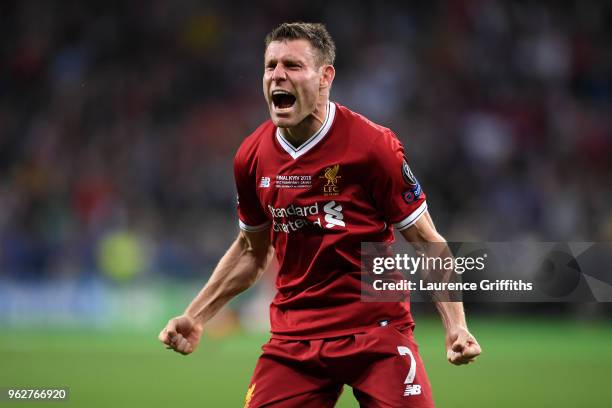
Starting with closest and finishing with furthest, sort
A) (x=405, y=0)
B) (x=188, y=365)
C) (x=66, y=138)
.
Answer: (x=188, y=365) < (x=66, y=138) < (x=405, y=0)

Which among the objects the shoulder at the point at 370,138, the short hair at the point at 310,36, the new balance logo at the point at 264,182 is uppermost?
the short hair at the point at 310,36

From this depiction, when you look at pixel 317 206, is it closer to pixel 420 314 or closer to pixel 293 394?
pixel 293 394

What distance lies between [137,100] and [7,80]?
260 centimetres

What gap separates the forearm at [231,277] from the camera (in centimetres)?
487

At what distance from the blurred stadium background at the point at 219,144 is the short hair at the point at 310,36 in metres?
7.40

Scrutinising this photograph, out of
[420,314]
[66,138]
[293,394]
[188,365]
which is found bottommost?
[293,394]

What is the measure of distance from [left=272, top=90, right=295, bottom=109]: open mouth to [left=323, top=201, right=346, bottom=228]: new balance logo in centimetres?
50

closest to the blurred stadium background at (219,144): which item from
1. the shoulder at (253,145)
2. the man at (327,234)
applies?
the shoulder at (253,145)

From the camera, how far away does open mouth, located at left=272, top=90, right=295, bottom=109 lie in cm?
449

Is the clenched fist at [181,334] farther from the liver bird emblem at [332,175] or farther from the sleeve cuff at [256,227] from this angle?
the liver bird emblem at [332,175]

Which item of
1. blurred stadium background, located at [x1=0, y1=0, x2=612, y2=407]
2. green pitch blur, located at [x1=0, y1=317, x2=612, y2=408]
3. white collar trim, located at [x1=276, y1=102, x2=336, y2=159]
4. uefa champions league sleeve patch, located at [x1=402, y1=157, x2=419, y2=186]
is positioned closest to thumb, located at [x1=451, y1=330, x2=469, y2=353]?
uefa champions league sleeve patch, located at [x1=402, y1=157, x2=419, y2=186]

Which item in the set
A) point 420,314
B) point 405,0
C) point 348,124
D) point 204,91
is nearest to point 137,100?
point 204,91

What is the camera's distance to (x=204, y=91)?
1828cm

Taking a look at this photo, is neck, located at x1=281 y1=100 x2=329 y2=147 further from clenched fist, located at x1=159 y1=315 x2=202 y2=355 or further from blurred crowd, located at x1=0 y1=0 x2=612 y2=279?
blurred crowd, located at x1=0 y1=0 x2=612 y2=279
